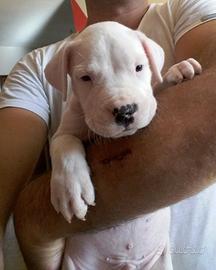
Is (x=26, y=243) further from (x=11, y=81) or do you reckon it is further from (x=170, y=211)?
(x=11, y=81)

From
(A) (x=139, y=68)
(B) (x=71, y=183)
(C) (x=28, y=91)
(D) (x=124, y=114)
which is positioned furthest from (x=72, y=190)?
(C) (x=28, y=91)

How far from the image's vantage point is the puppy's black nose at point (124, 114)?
26.9 inches

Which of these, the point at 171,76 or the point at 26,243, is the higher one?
the point at 171,76

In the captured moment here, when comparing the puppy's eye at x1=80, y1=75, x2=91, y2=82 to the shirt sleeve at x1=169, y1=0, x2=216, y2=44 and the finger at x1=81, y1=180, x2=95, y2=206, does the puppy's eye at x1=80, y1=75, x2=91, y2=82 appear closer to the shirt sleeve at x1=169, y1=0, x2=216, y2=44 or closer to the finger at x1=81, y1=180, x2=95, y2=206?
the finger at x1=81, y1=180, x2=95, y2=206

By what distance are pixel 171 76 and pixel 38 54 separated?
0.59 m

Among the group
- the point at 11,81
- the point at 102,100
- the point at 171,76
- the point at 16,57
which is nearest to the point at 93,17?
the point at 11,81

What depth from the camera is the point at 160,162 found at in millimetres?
637

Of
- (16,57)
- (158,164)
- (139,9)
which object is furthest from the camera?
(16,57)

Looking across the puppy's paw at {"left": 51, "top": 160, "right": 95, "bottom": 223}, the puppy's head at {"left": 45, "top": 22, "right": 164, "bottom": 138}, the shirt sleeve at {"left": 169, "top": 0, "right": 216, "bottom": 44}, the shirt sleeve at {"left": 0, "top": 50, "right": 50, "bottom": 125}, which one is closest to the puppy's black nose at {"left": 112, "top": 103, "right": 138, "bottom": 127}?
the puppy's head at {"left": 45, "top": 22, "right": 164, "bottom": 138}

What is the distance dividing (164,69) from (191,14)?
0.15 m

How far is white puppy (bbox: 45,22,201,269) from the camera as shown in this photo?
702 millimetres

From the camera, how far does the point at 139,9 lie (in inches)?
50.4

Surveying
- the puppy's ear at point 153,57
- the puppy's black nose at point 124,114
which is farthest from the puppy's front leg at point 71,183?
the puppy's ear at point 153,57

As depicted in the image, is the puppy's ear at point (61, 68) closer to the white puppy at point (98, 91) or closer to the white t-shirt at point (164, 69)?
the white puppy at point (98, 91)
